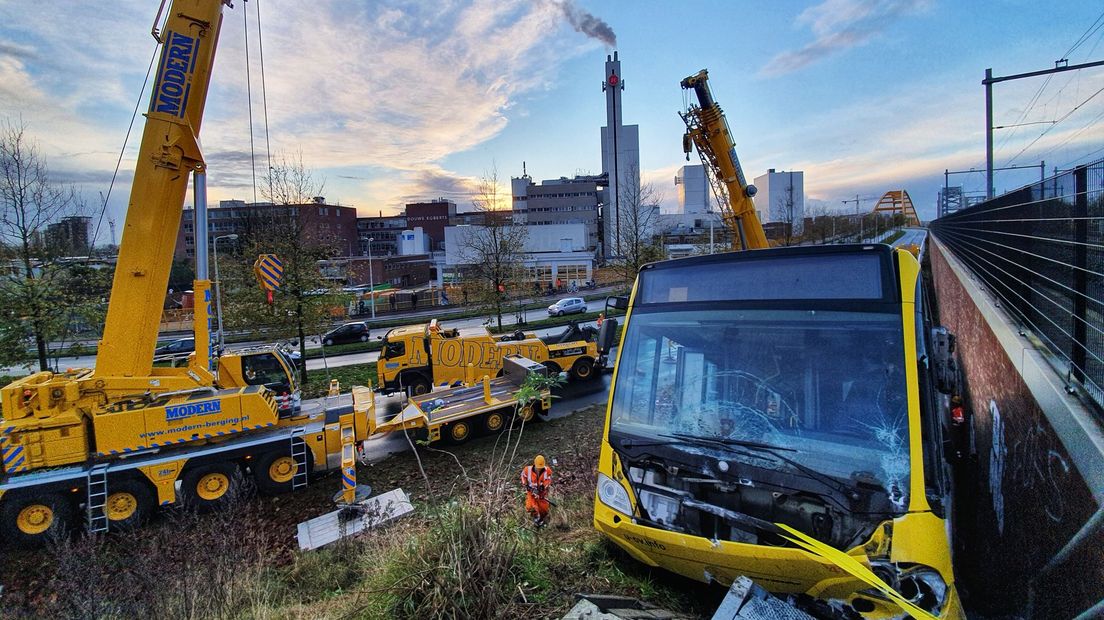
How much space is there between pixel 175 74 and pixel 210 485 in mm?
6984

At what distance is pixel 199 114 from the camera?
8641 millimetres

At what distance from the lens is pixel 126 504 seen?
8375 millimetres

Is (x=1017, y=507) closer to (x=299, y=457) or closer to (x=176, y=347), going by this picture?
(x=299, y=457)

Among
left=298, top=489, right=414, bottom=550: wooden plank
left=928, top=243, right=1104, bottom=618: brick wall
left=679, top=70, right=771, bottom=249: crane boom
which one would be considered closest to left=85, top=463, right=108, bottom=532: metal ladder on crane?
left=298, top=489, right=414, bottom=550: wooden plank

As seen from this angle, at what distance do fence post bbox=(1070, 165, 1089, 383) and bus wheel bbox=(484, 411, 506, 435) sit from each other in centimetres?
1013

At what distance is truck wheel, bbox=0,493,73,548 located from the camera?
7738 mm

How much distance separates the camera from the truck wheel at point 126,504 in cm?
824

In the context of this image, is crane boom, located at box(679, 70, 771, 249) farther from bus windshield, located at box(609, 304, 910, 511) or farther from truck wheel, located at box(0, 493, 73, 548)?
truck wheel, located at box(0, 493, 73, 548)

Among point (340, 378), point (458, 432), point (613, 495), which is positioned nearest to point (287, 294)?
point (340, 378)

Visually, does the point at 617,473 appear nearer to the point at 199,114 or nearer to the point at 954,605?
the point at 954,605

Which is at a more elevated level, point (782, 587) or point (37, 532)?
point (782, 587)

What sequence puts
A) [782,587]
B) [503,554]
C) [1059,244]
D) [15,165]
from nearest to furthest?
[782,587]
[503,554]
[1059,244]
[15,165]

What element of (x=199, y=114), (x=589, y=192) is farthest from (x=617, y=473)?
(x=589, y=192)

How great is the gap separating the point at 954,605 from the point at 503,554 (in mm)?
2594
